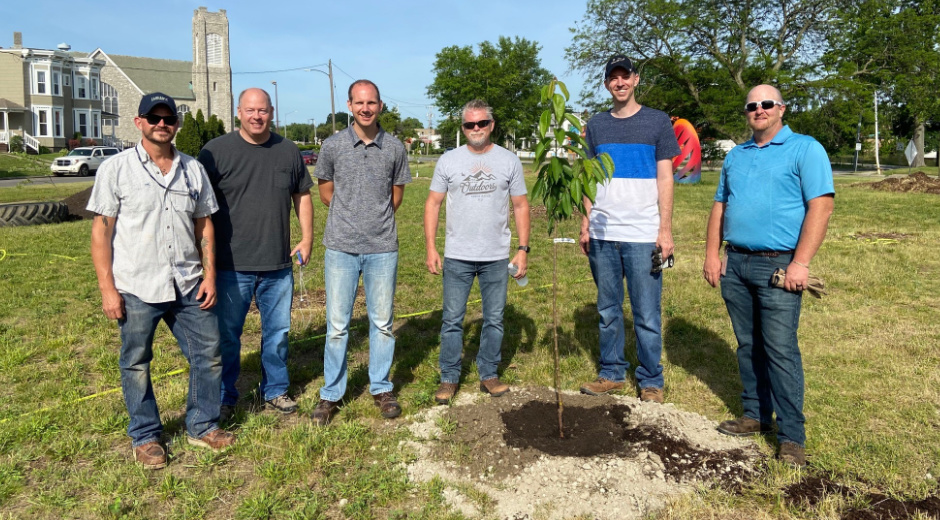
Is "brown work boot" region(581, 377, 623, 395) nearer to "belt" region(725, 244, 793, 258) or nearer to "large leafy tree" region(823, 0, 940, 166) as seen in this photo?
"belt" region(725, 244, 793, 258)

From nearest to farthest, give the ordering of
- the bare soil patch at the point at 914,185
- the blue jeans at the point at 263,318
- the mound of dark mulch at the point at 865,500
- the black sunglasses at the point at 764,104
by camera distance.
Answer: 1. the mound of dark mulch at the point at 865,500
2. the black sunglasses at the point at 764,104
3. the blue jeans at the point at 263,318
4. the bare soil patch at the point at 914,185

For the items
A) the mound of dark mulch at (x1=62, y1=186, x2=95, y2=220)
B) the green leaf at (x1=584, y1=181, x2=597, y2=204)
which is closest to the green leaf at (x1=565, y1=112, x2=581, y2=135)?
the green leaf at (x1=584, y1=181, x2=597, y2=204)

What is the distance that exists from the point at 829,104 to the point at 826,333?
25.9 meters

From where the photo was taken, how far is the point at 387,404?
4496 millimetres

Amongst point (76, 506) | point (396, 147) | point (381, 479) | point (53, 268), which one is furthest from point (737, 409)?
point (53, 268)

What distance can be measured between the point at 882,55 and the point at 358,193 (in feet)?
105

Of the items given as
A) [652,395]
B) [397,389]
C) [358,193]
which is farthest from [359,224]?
[652,395]

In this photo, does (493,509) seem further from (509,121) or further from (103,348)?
(509,121)

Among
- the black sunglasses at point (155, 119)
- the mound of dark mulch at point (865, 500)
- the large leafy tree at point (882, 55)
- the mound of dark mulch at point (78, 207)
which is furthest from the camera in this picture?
the large leafy tree at point (882, 55)

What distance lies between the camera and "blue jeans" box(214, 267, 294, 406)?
4.23 meters

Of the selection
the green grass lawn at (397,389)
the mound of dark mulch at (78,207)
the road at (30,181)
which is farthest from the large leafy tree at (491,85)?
the green grass lawn at (397,389)

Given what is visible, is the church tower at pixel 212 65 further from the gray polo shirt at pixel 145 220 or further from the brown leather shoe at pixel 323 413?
the gray polo shirt at pixel 145 220

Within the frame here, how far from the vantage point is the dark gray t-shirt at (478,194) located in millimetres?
4375

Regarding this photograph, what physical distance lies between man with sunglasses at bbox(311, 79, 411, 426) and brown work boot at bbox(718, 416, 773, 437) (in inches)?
87.8
